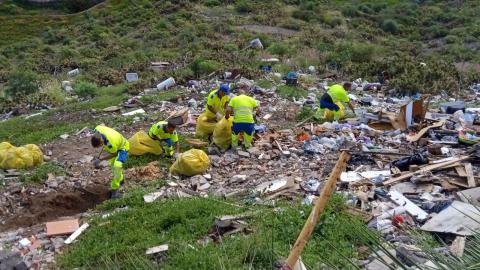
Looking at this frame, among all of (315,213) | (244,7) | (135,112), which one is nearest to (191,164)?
(135,112)

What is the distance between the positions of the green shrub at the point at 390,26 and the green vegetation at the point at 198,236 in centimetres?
2421

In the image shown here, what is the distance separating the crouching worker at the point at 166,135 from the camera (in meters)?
8.47

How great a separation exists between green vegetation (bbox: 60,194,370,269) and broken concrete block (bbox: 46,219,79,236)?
0.24 m

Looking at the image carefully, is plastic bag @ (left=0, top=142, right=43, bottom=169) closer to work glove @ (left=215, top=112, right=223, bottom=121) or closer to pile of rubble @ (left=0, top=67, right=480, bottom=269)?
pile of rubble @ (left=0, top=67, right=480, bottom=269)

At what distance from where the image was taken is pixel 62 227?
6.49 m

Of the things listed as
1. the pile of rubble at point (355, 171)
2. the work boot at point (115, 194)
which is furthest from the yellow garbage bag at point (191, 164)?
the work boot at point (115, 194)

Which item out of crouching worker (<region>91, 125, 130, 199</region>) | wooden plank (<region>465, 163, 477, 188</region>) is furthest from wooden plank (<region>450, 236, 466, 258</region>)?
crouching worker (<region>91, 125, 130, 199</region>)

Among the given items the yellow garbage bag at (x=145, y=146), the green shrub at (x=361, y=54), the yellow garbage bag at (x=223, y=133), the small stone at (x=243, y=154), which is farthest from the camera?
the green shrub at (x=361, y=54)

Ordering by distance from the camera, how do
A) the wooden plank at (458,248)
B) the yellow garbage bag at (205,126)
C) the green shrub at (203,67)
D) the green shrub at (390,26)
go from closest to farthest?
1. the wooden plank at (458,248)
2. the yellow garbage bag at (205,126)
3. the green shrub at (203,67)
4. the green shrub at (390,26)

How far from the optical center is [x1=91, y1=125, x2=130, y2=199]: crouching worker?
290 inches

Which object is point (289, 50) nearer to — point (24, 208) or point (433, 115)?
point (433, 115)

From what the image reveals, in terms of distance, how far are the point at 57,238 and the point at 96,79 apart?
11.4 metres

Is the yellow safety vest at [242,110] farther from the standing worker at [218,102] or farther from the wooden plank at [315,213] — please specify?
the wooden plank at [315,213]

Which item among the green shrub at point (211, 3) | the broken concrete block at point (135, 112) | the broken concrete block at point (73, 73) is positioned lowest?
the green shrub at point (211, 3)
